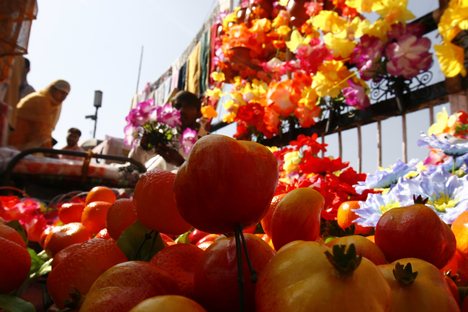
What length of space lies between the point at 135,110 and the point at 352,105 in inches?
56.5

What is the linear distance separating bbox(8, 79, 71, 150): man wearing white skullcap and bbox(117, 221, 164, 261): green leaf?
455 centimetres

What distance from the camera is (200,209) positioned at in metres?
0.41

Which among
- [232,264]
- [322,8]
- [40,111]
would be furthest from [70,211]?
[40,111]

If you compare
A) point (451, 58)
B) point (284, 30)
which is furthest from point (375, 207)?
point (284, 30)

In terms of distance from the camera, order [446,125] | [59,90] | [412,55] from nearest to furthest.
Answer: [446,125], [412,55], [59,90]

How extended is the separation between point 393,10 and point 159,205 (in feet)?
6.58

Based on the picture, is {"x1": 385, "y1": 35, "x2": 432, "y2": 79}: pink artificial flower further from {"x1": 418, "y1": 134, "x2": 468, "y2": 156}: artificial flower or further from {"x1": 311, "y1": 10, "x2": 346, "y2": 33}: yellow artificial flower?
{"x1": 418, "y1": 134, "x2": 468, "y2": 156}: artificial flower

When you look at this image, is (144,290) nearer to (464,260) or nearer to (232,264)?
(232,264)

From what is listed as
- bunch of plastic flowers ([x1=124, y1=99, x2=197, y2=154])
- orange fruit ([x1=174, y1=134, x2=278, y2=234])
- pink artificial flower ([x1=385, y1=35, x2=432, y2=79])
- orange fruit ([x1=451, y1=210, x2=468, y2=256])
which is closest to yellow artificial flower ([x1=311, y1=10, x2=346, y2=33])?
pink artificial flower ([x1=385, y1=35, x2=432, y2=79])

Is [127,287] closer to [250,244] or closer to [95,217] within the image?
[250,244]

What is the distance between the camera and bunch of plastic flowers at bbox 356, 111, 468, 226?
833mm

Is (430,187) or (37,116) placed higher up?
(37,116)

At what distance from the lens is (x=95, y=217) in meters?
1.01

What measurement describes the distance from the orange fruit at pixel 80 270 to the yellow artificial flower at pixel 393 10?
6.74 ft
